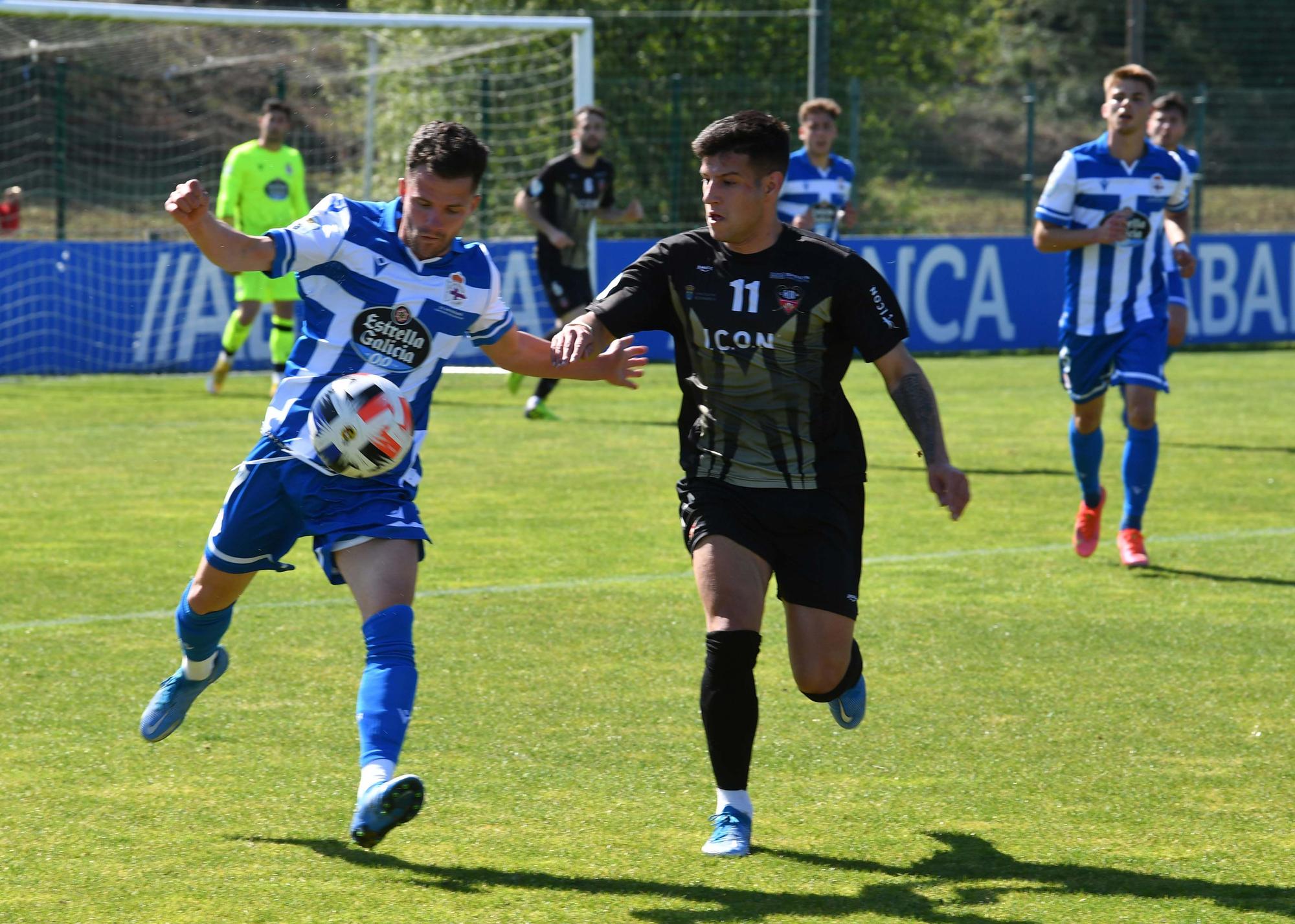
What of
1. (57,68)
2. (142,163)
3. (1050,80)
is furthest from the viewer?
(1050,80)

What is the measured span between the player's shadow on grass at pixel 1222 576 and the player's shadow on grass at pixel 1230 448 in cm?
449

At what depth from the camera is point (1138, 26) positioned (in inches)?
922

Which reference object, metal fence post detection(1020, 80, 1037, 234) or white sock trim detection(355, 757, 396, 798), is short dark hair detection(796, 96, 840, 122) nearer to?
white sock trim detection(355, 757, 396, 798)

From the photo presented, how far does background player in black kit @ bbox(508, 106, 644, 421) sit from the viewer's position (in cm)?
1440

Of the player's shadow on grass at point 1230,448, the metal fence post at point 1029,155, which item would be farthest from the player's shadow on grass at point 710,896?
the metal fence post at point 1029,155

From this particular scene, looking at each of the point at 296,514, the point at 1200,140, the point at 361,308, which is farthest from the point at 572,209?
the point at 1200,140

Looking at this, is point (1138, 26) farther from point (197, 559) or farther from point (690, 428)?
point (690, 428)

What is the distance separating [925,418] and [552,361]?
1.09 m

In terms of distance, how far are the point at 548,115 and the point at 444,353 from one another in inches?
613

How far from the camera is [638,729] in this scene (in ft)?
18.7

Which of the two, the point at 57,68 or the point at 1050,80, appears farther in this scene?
the point at 1050,80

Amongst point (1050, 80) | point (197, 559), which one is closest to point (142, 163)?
point (197, 559)

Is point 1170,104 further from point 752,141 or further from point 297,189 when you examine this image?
point 752,141

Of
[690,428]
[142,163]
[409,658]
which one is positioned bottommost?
[409,658]
